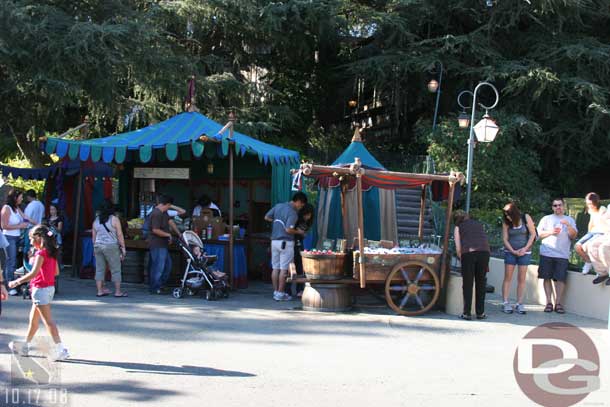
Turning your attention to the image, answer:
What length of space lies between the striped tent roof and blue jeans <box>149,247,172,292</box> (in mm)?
1678

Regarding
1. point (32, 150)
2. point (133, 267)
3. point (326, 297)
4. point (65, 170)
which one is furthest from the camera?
point (32, 150)

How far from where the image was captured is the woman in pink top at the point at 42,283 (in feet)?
21.8

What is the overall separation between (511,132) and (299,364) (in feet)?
53.8

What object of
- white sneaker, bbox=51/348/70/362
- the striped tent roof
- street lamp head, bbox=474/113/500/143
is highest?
street lamp head, bbox=474/113/500/143

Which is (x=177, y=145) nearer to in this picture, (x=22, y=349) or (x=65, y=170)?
(x=65, y=170)

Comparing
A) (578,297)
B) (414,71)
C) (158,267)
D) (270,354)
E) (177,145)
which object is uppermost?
(414,71)

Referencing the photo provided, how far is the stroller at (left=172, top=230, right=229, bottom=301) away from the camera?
1105 cm

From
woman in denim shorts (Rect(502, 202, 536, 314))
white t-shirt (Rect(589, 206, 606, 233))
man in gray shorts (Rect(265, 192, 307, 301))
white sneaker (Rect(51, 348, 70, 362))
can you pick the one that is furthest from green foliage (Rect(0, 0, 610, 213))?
white sneaker (Rect(51, 348, 70, 362))

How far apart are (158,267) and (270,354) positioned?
175 inches

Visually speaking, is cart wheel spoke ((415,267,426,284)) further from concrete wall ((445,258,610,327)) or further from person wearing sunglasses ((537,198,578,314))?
person wearing sunglasses ((537,198,578,314))

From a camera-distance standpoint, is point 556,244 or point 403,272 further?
point 556,244

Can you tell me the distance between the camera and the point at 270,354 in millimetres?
7508

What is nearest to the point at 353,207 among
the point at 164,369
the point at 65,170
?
the point at 65,170

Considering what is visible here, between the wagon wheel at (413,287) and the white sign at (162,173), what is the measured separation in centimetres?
569
